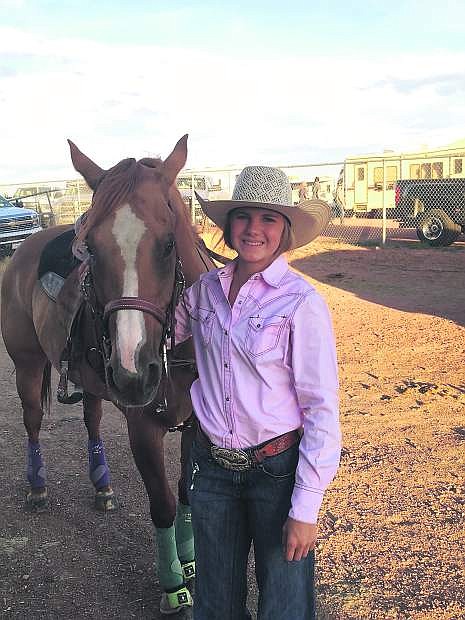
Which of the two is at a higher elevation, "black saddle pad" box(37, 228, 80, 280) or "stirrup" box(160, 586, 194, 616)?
"black saddle pad" box(37, 228, 80, 280)

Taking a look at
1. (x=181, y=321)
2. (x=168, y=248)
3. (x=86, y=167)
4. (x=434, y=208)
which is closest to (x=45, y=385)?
(x=86, y=167)

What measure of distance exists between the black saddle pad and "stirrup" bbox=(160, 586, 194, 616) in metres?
1.93

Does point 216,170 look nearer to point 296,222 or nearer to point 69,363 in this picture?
point 69,363

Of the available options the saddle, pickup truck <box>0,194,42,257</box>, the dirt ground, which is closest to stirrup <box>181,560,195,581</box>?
the dirt ground

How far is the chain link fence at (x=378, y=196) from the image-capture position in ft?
53.2

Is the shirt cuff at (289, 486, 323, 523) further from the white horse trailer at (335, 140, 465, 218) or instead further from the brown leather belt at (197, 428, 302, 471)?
the white horse trailer at (335, 140, 465, 218)

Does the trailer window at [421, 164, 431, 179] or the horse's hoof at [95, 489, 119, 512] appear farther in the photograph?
the trailer window at [421, 164, 431, 179]

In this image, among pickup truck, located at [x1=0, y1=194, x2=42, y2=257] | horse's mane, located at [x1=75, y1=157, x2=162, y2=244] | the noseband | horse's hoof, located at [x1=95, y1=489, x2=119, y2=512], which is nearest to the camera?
the noseband

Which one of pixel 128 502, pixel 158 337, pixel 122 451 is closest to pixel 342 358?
pixel 122 451

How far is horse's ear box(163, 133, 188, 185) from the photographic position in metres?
2.58

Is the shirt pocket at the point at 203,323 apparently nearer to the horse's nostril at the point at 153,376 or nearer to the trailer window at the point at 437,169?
the horse's nostril at the point at 153,376

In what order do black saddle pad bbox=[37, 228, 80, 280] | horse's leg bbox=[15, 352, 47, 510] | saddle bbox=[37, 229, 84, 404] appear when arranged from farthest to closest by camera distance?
horse's leg bbox=[15, 352, 47, 510] < black saddle pad bbox=[37, 228, 80, 280] < saddle bbox=[37, 229, 84, 404]

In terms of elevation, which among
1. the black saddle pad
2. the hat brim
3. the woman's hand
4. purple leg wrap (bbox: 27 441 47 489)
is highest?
the hat brim

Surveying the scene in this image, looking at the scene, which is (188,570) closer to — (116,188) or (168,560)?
(168,560)
